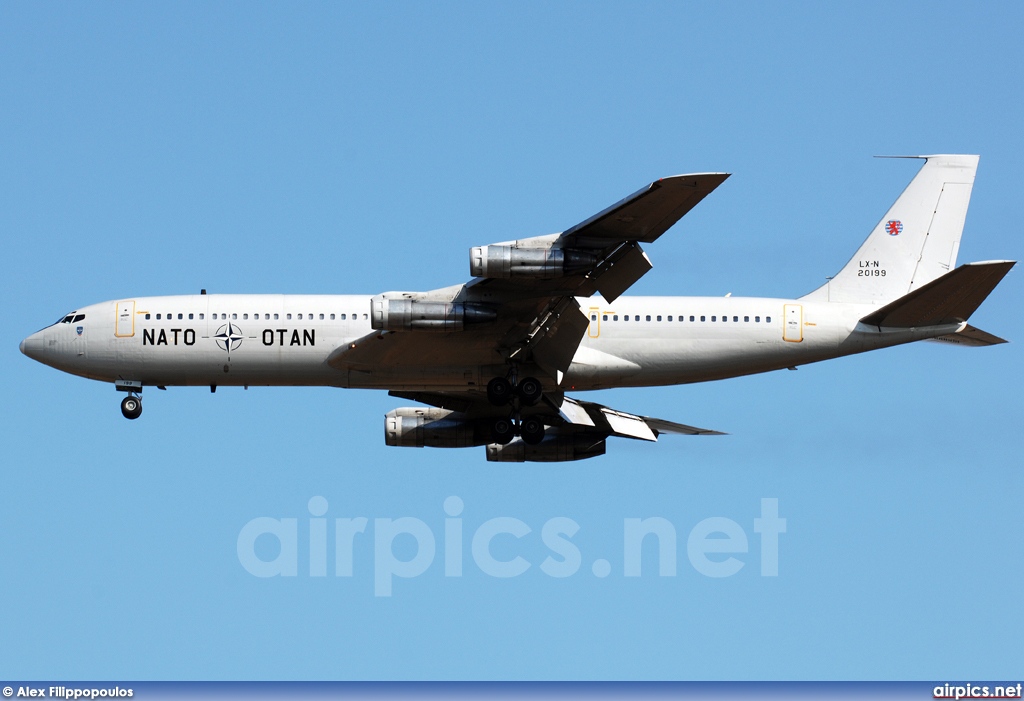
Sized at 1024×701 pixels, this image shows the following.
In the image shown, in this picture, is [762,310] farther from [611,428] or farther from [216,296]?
[216,296]

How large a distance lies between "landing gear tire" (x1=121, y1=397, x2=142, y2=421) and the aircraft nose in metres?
3.22

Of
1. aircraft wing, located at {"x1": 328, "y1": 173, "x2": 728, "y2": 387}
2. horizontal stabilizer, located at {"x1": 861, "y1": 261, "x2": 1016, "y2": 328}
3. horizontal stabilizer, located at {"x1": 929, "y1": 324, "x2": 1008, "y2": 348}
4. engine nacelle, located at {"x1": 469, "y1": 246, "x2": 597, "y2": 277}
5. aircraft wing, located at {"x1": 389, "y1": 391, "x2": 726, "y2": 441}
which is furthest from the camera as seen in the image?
aircraft wing, located at {"x1": 389, "y1": 391, "x2": 726, "y2": 441}

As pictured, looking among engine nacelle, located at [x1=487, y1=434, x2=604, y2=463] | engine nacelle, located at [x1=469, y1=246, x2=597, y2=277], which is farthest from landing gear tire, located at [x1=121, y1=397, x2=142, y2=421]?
engine nacelle, located at [x1=469, y1=246, x2=597, y2=277]

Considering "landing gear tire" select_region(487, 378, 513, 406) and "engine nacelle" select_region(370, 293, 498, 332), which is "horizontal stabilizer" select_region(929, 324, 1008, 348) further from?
"engine nacelle" select_region(370, 293, 498, 332)

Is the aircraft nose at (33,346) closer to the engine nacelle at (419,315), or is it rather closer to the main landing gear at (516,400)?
the engine nacelle at (419,315)

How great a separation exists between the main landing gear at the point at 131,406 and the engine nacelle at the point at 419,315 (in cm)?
930

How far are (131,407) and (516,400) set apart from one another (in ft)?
39.0

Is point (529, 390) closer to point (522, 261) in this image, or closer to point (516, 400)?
point (516, 400)

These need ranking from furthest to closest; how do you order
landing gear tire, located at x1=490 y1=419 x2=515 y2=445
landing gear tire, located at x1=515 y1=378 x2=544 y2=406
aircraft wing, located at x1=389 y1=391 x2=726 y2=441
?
1. aircraft wing, located at x1=389 y1=391 x2=726 y2=441
2. landing gear tire, located at x1=490 y1=419 x2=515 y2=445
3. landing gear tire, located at x1=515 y1=378 x2=544 y2=406

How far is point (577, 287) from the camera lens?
41531 millimetres

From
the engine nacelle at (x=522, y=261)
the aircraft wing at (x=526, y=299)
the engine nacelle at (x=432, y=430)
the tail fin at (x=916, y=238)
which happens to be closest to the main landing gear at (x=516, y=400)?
the aircraft wing at (x=526, y=299)

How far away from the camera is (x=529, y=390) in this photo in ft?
147

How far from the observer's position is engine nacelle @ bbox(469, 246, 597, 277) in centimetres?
3941

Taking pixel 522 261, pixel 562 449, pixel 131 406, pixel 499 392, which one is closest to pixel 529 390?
pixel 499 392
